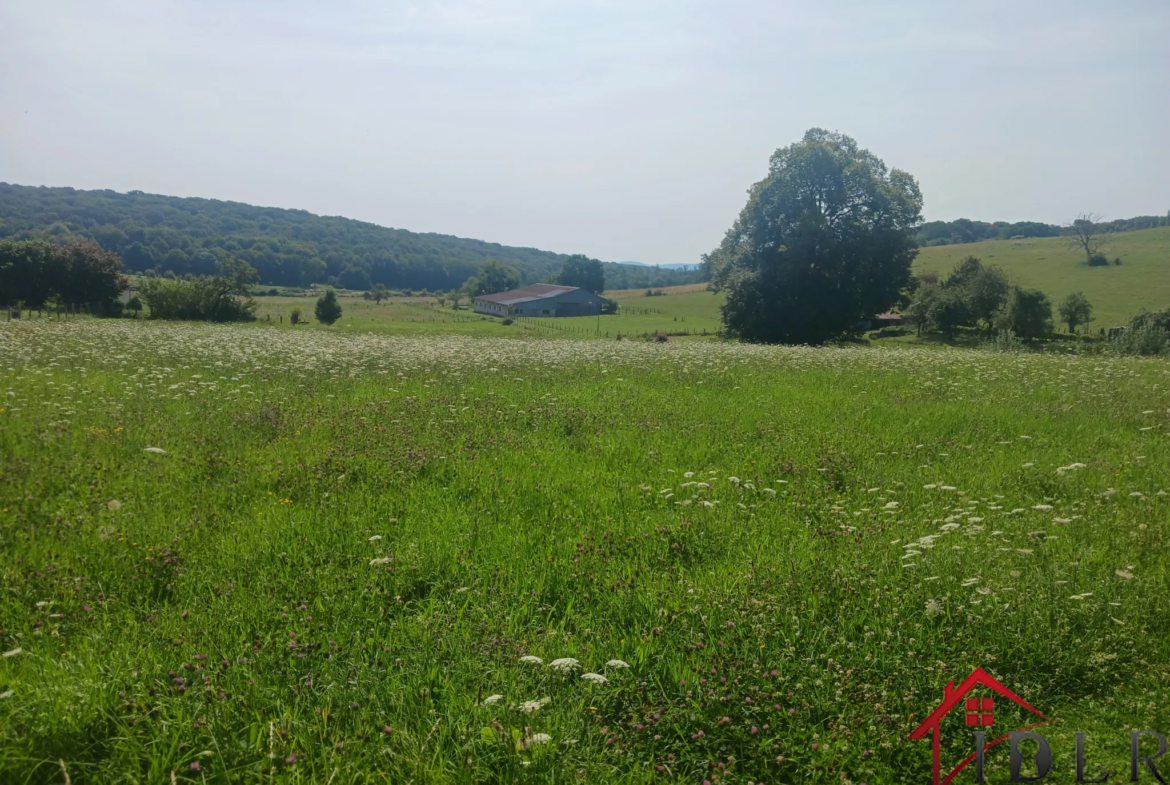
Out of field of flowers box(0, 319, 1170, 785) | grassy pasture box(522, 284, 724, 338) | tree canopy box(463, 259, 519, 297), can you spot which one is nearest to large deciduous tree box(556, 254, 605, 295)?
tree canopy box(463, 259, 519, 297)

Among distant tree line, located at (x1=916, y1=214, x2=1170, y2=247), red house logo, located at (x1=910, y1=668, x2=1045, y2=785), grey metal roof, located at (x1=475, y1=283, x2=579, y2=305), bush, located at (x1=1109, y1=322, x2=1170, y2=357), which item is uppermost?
distant tree line, located at (x1=916, y1=214, x2=1170, y2=247)

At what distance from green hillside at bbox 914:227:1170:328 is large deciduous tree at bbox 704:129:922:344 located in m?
35.2

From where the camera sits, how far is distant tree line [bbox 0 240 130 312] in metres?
58.5

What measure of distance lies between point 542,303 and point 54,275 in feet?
202

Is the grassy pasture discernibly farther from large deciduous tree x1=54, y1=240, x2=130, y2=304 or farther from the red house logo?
→ the red house logo

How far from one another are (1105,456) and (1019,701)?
6.91m

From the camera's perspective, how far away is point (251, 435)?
981cm

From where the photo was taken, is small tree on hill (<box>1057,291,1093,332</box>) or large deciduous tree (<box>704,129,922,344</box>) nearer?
large deciduous tree (<box>704,129,922,344</box>)

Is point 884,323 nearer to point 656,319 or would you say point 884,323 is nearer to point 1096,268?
point 656,319

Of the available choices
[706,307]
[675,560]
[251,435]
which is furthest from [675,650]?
[706,307]

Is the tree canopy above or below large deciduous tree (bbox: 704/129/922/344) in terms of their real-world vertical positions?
above

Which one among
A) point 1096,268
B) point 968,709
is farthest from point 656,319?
point 968,709

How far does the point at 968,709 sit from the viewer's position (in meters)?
3.88

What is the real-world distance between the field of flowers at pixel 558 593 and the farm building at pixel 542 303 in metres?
89.0
